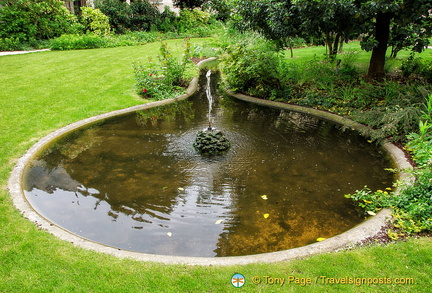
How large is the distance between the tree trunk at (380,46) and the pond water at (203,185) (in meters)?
3.18

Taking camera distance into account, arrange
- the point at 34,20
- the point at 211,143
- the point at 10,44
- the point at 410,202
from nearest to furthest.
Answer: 1. the point at 410,202
2. the point at 211,143
3. the point at 10,44
4. the point at 34,20

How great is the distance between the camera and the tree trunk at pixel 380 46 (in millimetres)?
8792

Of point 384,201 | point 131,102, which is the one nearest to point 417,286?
point 384,201

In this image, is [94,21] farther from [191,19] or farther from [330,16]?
[330,16]

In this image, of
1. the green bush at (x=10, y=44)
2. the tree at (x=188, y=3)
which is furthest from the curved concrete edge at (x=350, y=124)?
the tree at (x=188, y=3)

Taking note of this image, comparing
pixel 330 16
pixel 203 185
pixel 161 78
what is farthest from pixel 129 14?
pixel 203 185

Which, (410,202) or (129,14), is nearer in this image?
(410,202)

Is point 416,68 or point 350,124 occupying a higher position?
point 416,68

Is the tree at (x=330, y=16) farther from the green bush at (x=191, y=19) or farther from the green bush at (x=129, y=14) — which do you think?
the green bush at (x=191, y=19)

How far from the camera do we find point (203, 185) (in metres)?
5.27

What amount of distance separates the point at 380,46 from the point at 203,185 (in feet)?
24.9

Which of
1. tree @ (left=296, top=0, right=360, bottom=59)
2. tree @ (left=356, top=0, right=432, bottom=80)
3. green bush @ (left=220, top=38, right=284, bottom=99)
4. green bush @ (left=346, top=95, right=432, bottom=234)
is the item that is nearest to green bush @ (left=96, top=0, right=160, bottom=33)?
green bush @ (left=220, top=38, right=284, bottom=99)

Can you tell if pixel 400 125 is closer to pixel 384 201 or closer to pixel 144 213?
pixel 384 201

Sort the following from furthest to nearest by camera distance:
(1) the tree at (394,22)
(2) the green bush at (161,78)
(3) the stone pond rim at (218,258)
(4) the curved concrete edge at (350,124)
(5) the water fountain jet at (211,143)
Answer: (2) the green bush at (161,78)
(1) the tree at (394,22)
(5) the water fountain jet at (211,143)
(4) the curved concrete edge at (350,124)
(3) the stone pond rim at (218,258)
